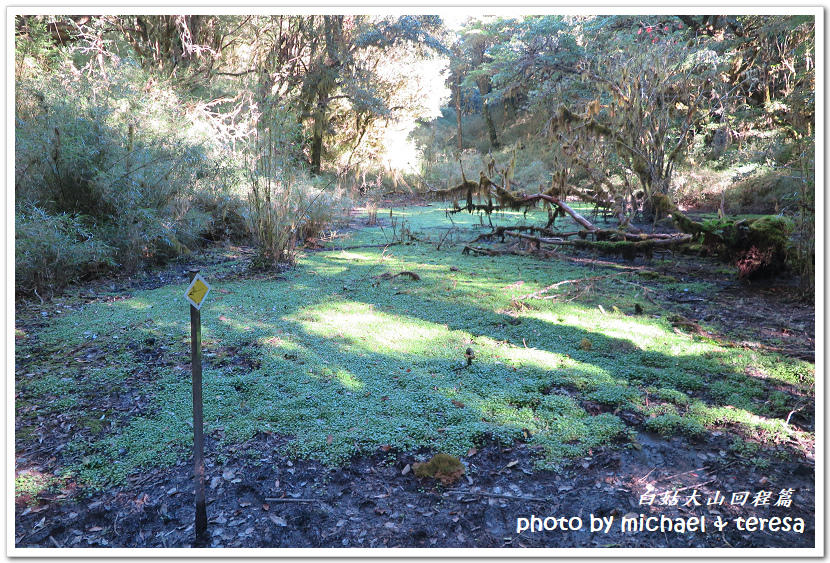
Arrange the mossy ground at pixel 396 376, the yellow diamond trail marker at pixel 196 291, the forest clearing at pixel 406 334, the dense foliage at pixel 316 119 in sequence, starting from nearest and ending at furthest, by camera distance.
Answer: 1. the yellow diamond trail marker at pixel 196 291
2. the forest clearing at pixel 406 334
3. the mossy ground at pixel 396 376
4. the dense foliage at pixel 316 119

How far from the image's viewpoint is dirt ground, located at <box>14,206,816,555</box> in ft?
5.95

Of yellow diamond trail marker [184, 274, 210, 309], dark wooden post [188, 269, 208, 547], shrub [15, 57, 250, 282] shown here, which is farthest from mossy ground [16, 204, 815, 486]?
shrub [15, 57, 250, 282]

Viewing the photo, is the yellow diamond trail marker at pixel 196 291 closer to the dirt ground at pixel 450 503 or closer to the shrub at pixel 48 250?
the dirt ground at pixel 450 503

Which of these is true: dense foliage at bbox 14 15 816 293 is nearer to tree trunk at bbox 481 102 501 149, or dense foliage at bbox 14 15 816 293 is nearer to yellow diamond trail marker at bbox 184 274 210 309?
yellow diamond trail marker at bbox 184 274 210 309

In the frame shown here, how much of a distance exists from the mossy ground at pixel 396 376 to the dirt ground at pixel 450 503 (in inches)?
4.4

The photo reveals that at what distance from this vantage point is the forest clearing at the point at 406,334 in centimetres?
197

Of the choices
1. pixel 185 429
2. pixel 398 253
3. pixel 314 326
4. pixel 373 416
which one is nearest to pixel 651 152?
pixel 398 253

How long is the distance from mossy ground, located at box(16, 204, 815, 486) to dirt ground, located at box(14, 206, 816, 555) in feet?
0.36

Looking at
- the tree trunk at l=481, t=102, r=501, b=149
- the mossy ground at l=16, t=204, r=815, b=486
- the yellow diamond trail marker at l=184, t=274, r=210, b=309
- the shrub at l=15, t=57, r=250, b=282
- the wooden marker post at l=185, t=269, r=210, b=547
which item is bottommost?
the mossy ground at l=16, t=204, r=815, b=486

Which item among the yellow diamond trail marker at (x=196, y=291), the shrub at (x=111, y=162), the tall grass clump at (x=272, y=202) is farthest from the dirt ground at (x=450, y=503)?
the tall grass clump at (x=272, y=202)

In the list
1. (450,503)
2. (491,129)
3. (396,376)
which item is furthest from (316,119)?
(450,503)

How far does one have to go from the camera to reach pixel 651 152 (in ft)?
26.2

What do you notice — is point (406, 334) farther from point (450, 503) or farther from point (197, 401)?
point (197, 401)

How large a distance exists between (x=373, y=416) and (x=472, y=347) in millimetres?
1200
